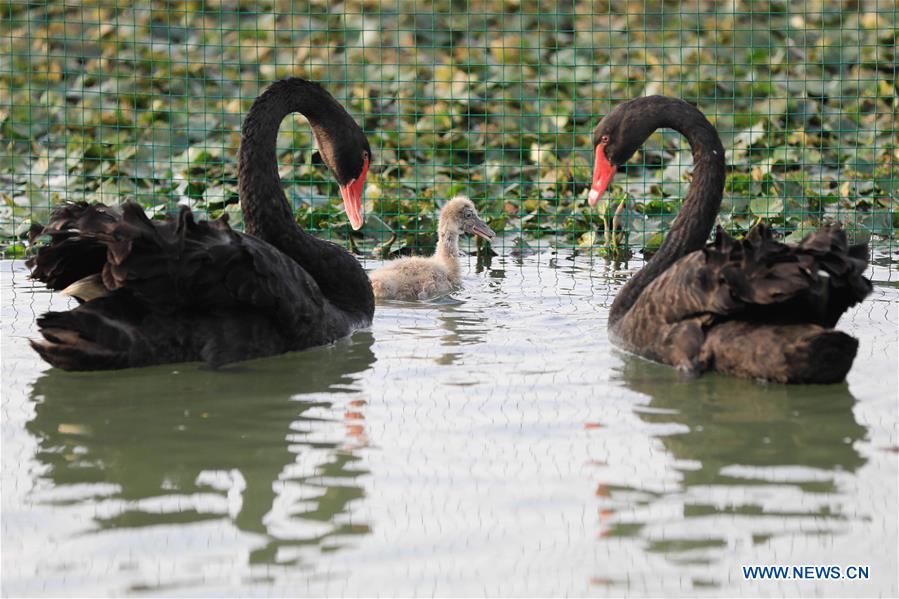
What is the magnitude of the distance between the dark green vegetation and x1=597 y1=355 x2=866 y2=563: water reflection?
11.4 feet

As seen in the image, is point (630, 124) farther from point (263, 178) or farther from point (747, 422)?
point (747, 422)

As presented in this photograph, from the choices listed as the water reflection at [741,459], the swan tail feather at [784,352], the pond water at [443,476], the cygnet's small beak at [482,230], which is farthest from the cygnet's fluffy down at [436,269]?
the swan tail feather at [784,352]

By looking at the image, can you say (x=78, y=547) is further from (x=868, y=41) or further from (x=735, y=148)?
(x=868, y=41)

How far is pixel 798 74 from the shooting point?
431 inches

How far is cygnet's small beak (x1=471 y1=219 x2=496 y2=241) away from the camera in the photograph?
7.81 meters

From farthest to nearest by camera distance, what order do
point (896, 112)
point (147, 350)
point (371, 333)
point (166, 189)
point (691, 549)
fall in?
point (896, 112)
point (166, 189)
point (371, 333)
point (147, 350)
point (691, 549)

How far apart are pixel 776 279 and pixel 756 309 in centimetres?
32

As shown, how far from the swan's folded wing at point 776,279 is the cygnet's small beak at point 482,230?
2.72 metres

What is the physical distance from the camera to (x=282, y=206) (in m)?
6.23

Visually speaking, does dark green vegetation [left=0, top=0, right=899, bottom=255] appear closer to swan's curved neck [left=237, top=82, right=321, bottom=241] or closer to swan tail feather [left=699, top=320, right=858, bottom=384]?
swan's curved neck [left=237, top=82, right=321, bottom=241]

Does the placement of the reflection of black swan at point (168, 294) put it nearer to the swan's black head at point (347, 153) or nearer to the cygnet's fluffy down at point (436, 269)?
the swan's black head at point (347, 153)

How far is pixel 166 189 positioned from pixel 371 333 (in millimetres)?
3170

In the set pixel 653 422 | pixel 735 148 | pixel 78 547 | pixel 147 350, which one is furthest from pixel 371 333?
pixel 735 148

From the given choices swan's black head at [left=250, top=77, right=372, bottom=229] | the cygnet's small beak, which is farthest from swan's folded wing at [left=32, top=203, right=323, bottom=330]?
the cygnet's small beak
